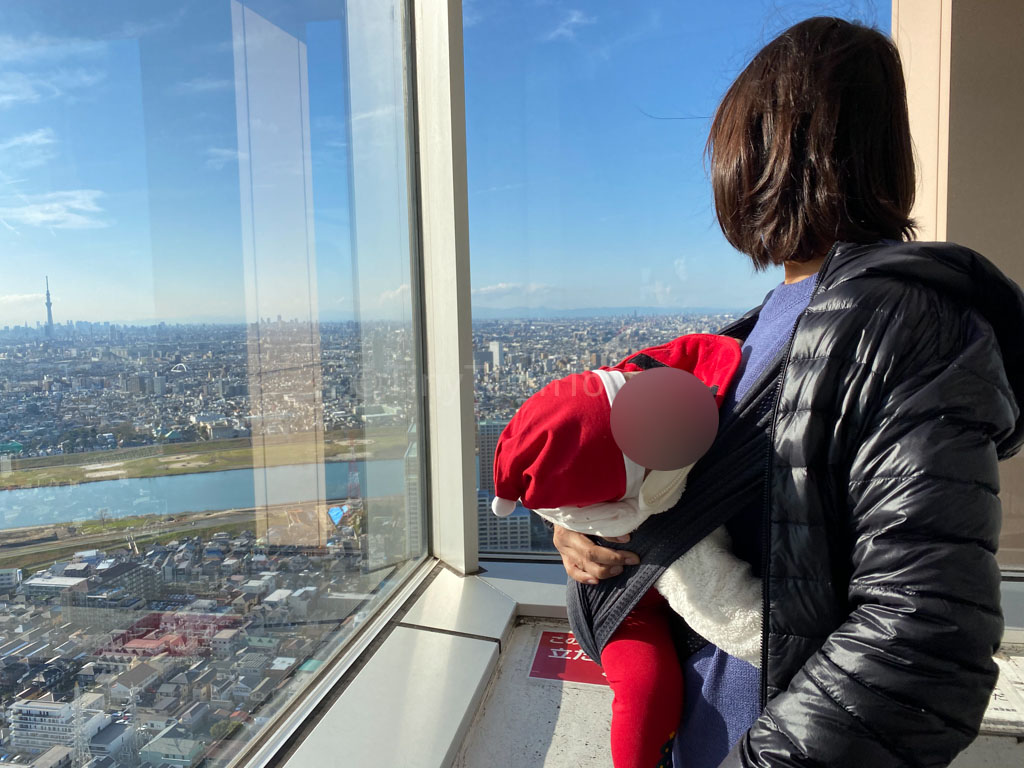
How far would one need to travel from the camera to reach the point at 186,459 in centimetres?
109

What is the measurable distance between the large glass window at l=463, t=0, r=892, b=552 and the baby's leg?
5.06ft

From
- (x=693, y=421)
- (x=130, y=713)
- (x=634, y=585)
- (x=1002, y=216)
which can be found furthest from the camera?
(x=1002, y=216)

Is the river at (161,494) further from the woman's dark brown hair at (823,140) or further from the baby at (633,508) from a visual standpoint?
the woman's dark brown hair at (823,140)

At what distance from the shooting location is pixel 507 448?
66 cm

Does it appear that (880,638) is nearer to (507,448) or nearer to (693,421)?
(693,421)

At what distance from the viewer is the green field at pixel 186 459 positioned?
789 mm

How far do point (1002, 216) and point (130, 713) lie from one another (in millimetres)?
2847

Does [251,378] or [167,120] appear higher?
[167,120]

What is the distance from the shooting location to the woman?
49 centimetres

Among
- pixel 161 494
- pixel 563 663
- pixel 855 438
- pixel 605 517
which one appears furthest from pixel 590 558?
pixel 563 663

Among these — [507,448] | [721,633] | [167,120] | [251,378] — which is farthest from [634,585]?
[167,120]

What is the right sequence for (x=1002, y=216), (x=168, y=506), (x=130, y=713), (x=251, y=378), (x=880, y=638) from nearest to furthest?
(x=880, y=638) < (x=130, y=713) < (x=168, y=506) < (x=251, y=378) < (x=1002, y=216)

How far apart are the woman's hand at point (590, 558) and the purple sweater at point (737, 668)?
0.44 ft

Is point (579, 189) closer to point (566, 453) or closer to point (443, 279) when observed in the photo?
point (443, 279)
